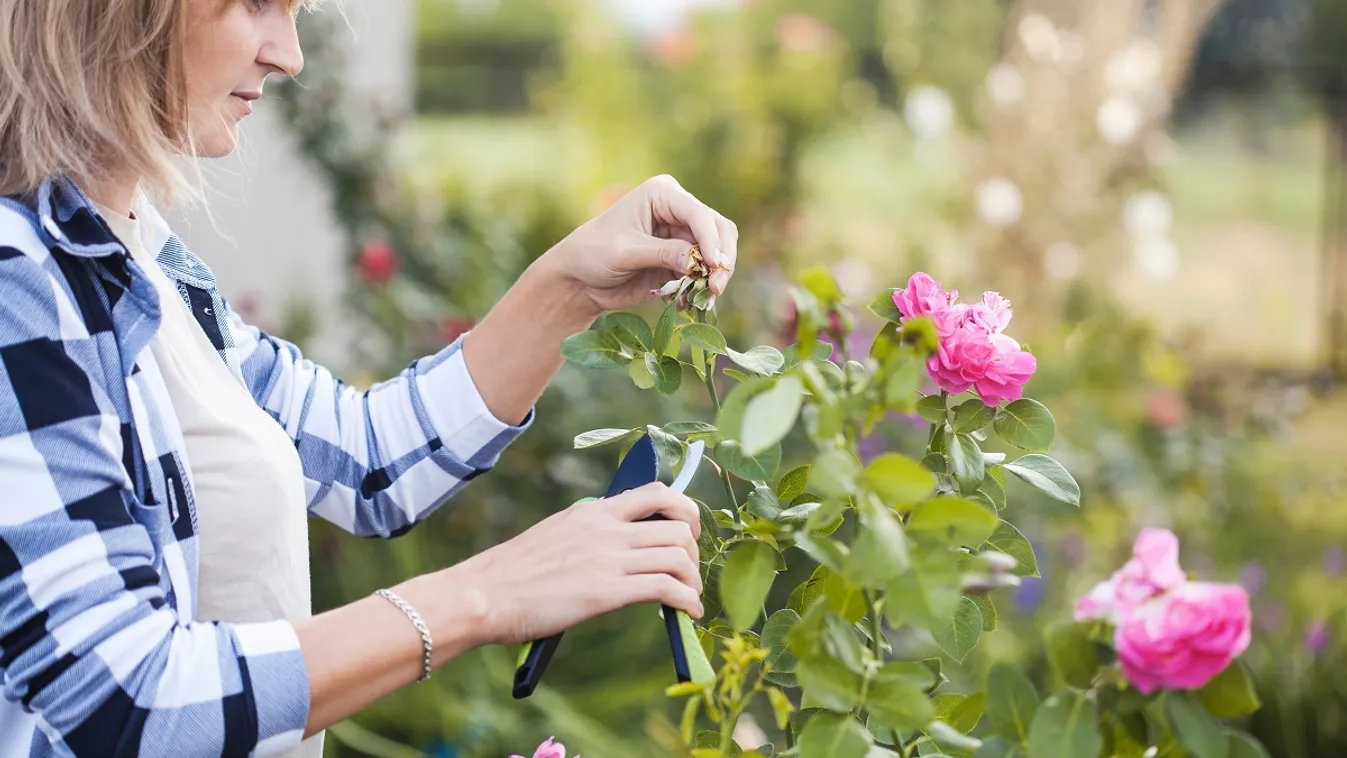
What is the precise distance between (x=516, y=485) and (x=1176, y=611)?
2016mm

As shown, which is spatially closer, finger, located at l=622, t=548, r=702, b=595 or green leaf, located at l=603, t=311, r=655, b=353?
finger, located at l=622, t=548, r=702, b=595

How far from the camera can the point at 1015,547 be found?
0.93 meters

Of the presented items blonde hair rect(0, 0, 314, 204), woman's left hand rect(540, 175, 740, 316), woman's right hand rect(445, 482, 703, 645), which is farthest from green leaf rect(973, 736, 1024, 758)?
blonde hair rect(0, 0, 314, 204)

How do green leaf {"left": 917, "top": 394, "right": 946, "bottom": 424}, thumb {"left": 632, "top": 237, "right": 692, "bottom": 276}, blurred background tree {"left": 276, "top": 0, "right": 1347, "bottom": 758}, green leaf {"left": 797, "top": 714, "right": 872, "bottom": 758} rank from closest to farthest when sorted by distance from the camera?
green leaf {"left": 797, "top": 714, "right": 872, "bottom": 758}, green leaf {"left": 917, "top": 394, "right": 946, "bottom": 424}, thumb {"left": 632, "top": 237, "right": 692, "bottom": 276}, blurred background tree {"left": 276, "top": 0, "right": 1347, "bottom": 758}

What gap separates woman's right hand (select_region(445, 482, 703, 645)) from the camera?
2.70 feet

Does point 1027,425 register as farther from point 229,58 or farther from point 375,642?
point 229,58

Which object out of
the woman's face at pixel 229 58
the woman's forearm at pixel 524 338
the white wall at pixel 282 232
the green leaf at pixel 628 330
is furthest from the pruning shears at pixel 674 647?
the white wall at pixel 282 232

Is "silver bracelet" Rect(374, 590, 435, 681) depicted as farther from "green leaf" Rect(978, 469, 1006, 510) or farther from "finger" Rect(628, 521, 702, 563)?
"green leaf" Rect(978, 469, 1006, 510)

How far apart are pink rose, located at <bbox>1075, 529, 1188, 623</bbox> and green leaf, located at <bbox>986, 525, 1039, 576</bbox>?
23 centimetres

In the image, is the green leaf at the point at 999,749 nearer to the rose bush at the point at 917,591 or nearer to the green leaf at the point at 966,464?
the rose bush at the point at 917,591

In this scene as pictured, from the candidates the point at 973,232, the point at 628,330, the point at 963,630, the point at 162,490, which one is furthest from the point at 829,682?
the point at 973,232

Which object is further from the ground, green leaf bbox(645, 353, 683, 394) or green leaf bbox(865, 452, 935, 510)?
green leaf bbox(865, 452, 935, 510)

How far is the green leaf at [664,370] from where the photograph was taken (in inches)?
37.9

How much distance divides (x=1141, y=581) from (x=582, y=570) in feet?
1.13
